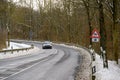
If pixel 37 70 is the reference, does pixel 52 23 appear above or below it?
above

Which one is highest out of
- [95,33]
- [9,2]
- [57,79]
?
[9,2]

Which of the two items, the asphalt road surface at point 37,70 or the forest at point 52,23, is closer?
the asphalt road surface at point 37,70

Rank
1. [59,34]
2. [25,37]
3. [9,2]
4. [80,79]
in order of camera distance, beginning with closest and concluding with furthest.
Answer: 1. [80,79]
2. [9,2]
3. [59,34]
4. [25,37]

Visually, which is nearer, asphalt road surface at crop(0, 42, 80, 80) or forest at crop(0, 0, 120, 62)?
asphalt road surface at crop(0, 42, 80, 80)

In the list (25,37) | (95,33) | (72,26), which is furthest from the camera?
(25,37)

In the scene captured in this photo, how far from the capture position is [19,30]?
11431cm

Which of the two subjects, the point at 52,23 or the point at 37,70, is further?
the point at 52,23

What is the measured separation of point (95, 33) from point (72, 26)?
222 ft

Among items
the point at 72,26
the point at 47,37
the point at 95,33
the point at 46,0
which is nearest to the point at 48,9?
the point at 46,0

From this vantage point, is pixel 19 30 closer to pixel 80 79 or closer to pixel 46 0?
pixel 46 0

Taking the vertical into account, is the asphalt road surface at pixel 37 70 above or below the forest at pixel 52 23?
below

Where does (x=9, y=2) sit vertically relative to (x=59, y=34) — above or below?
above

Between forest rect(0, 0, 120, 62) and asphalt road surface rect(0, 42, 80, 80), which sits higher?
forest rect(0, 0, 120, 62)

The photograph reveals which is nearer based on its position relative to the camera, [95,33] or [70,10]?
[95,33]
